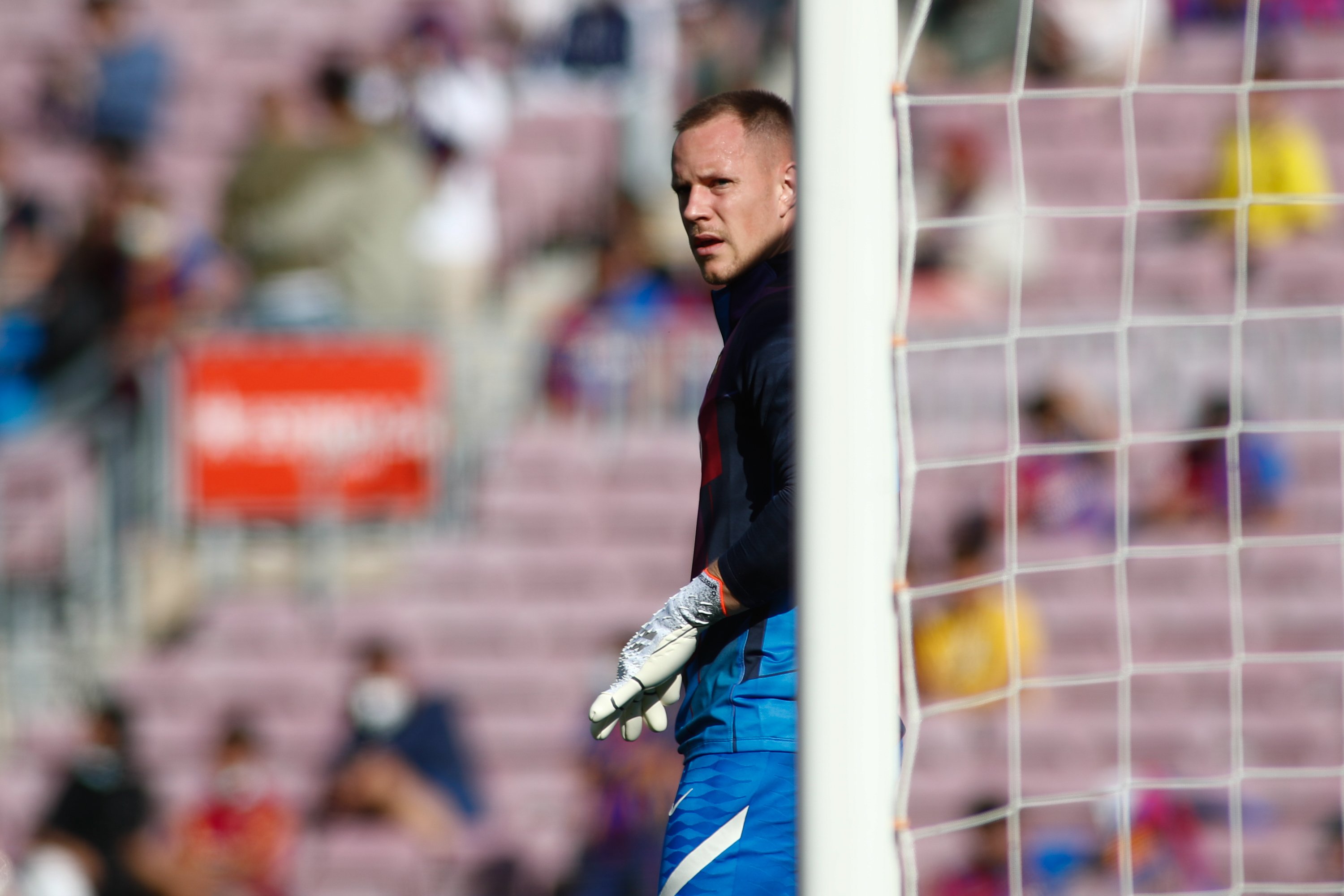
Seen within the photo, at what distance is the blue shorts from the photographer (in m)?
2.20

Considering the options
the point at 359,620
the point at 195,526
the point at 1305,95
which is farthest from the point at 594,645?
the point at 1305,95

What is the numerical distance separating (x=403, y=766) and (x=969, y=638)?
7.26 feet

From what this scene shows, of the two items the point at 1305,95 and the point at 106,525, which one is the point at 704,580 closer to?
the point at 106,525

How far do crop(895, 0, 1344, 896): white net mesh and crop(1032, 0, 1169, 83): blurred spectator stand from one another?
7cm

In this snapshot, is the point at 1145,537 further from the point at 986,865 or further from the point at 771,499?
the point at 771,499

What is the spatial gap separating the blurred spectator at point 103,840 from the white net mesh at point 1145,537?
280cm

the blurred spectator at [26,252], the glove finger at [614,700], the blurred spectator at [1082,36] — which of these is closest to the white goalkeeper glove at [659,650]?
the glove finger at [614,700]

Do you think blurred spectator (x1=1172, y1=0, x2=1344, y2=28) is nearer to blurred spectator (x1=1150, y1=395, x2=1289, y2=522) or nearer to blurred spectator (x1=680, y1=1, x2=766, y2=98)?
blurred spectator (x1=680, y1=1, x2=766, y2=98)

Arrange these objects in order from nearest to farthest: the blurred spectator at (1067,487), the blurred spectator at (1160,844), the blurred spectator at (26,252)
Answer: the blurred spectator at (1160,844), the blurred spectator at (1067,487), the blurred spectator at (26,252)

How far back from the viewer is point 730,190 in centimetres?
228

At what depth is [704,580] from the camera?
2217 mm

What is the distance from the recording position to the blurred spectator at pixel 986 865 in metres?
5.67

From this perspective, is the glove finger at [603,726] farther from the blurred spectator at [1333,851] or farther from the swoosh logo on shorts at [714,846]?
the blurred spectator at [1333,851]

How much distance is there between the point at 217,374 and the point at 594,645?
1.96m
